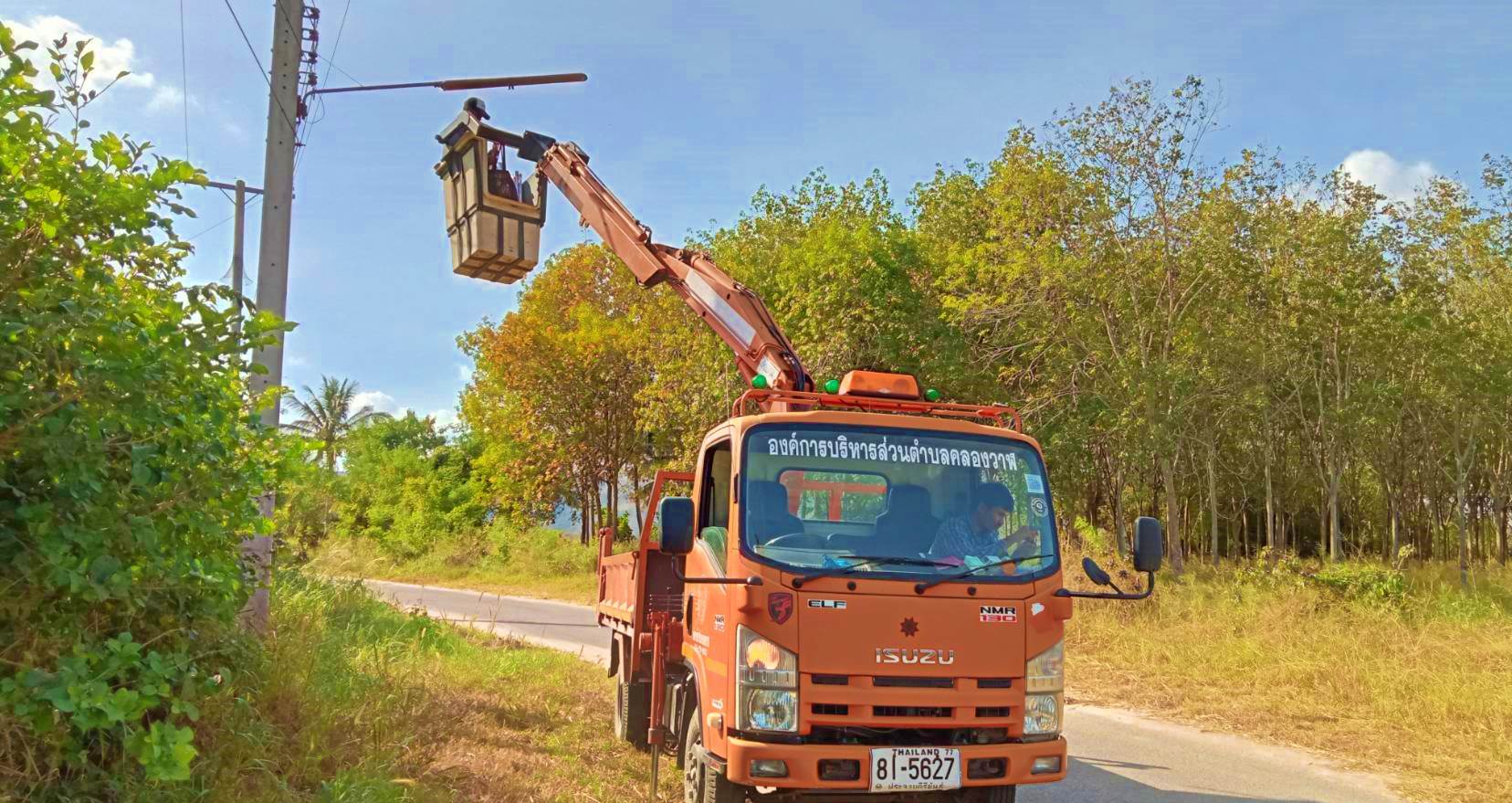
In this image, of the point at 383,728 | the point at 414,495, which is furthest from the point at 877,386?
the point at 414,495

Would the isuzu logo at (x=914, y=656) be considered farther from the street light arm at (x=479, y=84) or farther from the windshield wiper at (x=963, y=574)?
the street light arm at (x=479, y=84)

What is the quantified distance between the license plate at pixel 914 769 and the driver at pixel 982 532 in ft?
3.40

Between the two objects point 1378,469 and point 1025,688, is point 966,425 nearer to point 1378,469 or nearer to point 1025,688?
point 1025,688

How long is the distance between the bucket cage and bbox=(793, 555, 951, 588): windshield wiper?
19.0ft

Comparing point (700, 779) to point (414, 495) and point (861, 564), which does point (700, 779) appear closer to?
point (861, 564)

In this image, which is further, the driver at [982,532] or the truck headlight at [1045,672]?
the driver at [982,532]

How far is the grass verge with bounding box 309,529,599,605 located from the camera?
85.1ft

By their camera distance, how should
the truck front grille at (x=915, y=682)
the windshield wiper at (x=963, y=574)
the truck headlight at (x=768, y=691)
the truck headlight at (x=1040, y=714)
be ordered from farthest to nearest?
the truck headlight at (x=1040, y=714), the windshield wiper at (x=963, y=574), the truck front grille at (x=915, y=682), the truck headlight at (x=768, y=691)

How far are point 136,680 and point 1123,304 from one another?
1645 centimetres

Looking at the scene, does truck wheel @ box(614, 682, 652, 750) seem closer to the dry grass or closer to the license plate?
the license plate

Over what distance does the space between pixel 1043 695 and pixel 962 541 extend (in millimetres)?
905

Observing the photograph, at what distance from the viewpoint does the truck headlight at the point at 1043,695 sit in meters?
5.50

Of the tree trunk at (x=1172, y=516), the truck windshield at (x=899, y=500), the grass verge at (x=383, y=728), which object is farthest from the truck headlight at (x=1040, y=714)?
the tree trunk at (x=1172, y=516)

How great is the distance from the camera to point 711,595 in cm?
585
